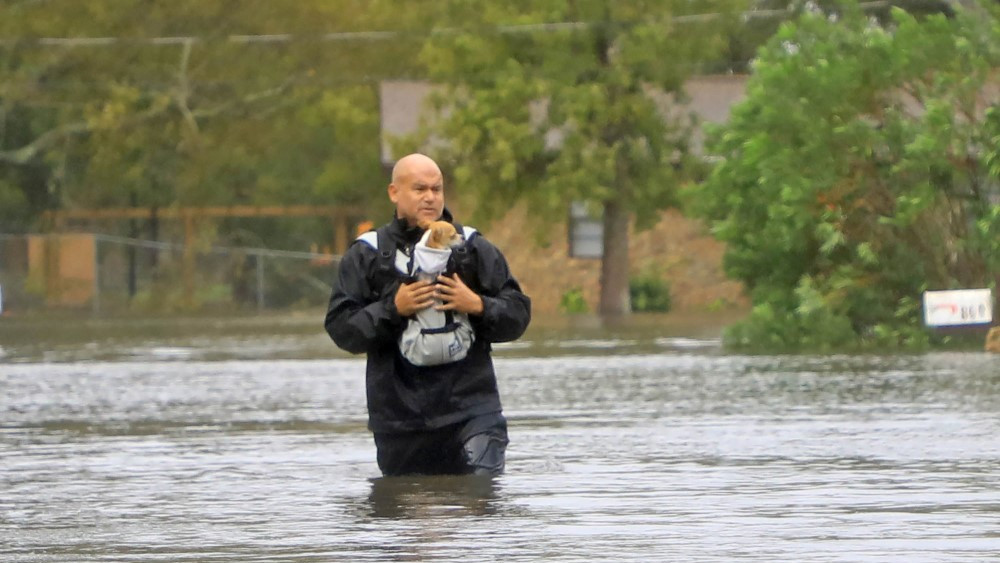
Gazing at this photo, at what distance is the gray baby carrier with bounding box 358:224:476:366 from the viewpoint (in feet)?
30.7

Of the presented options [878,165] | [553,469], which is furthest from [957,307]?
[553,469]

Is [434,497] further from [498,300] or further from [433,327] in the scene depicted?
[498,300]

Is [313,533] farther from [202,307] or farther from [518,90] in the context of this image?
[202,307]

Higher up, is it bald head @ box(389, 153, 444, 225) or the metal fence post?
the metal fence post

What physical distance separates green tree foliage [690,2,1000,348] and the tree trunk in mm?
17670

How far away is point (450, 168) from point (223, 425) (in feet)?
89.3

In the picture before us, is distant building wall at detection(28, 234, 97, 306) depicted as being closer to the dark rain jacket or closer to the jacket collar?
the dark rain jacket

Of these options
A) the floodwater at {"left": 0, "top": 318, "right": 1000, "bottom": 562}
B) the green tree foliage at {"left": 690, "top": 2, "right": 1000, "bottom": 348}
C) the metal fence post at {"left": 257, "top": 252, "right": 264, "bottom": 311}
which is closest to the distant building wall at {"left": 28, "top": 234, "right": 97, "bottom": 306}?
the metal fence post at {"left": 257, "top": 252, "right": 264, "bottom": 311}

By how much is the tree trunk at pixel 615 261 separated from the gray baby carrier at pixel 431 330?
3289 centimetres

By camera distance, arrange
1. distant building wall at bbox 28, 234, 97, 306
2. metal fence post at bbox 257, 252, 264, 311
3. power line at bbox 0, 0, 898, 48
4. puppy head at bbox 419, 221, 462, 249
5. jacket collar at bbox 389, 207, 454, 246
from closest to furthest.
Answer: puppy head at bbox 419, 221, 462, 249 → jacket collar at bbox 389, 207, 454, 246 → power line at bbox 0, 0, 898, 48 → metal fence post at bbox 257, 252, 264, 311 → distant building wall at bbox 28, 234, 97, 306

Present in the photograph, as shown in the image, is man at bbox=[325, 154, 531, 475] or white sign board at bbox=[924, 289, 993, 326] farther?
white sign board at bbox=[924, 289, 993, 326]

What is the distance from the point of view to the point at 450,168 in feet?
139

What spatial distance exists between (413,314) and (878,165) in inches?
614

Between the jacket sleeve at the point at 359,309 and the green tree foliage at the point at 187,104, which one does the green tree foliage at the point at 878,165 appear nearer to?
the jacket sleeve at the point at 359,309
